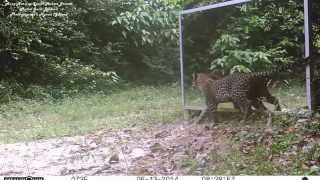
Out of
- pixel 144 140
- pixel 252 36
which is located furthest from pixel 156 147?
pixel 252 36

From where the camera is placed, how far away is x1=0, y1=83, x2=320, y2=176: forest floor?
314 cm

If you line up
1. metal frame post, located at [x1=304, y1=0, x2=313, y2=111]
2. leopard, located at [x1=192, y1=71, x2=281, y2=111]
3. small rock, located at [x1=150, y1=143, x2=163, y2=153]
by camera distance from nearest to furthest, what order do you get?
metal frame post, located at [x1=304, y1=0, x2=313, y2=111] → leopard, located at [x1=192, y1=71, x2=281, y2=111] → small rock, located at [x1=150, y1=143, x2=163, y2=153]

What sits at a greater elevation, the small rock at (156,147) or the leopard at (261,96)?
the leopard at (261,96)

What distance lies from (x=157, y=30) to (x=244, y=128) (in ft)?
2.52

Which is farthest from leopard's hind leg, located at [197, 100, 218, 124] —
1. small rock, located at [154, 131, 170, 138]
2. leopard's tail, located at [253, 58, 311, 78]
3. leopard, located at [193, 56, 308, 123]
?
leopard's tail, located at [253, 58, 311, 78]

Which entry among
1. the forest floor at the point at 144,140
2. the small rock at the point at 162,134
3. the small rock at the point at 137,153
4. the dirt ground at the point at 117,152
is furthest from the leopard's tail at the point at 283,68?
the small rock at the point at 137,153

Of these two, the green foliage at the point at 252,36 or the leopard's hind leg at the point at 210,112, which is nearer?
the green foliage at the point at 252,36

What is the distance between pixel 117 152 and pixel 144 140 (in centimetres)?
17

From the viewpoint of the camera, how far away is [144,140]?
3.34 metres

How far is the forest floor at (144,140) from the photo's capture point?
124 inches

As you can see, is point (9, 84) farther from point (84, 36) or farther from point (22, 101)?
point (84, 36)

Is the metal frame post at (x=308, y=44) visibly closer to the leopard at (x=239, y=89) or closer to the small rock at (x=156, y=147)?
the leopard at (x=239, y=89)

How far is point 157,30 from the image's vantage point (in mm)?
3385

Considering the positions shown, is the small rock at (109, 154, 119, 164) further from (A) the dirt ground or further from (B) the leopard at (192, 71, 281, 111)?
(B) the leopard at (192, 71, 281, 111)
